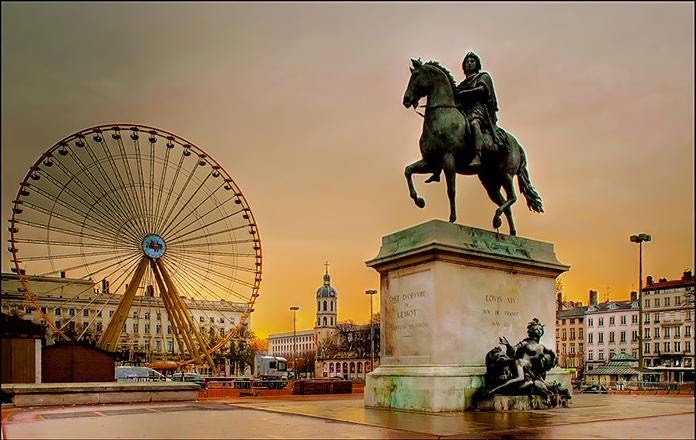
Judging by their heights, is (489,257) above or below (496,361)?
above

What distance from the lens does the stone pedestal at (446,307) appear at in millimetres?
16531

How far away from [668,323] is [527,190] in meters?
125

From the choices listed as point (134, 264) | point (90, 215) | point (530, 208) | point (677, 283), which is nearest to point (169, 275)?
point (134, 264)

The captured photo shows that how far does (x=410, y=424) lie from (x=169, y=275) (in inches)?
1593

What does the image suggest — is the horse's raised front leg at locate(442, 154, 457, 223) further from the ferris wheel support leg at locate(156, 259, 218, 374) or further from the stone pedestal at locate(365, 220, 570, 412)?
the ferris wheel support leg at locate(156, 259, 218, 374)

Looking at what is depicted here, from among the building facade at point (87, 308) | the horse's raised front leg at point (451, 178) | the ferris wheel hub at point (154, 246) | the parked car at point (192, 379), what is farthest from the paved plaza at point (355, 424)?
the ferris wheel hub at point (154, 246)

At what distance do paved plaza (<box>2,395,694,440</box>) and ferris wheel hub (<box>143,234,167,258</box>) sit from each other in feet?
106

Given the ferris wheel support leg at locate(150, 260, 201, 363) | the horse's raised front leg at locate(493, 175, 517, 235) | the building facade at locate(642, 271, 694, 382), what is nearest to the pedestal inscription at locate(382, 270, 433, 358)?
the horse's raised front leg at locate(493, 175, 517, 235)

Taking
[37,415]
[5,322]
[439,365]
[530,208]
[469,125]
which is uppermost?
[469,125]

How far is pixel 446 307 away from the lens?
16906 millimetres

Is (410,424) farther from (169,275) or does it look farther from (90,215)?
(169,275)

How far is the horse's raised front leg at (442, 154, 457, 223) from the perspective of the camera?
58.7 feet

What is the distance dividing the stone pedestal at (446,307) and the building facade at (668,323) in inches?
4614

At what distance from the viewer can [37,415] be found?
16203 mm
